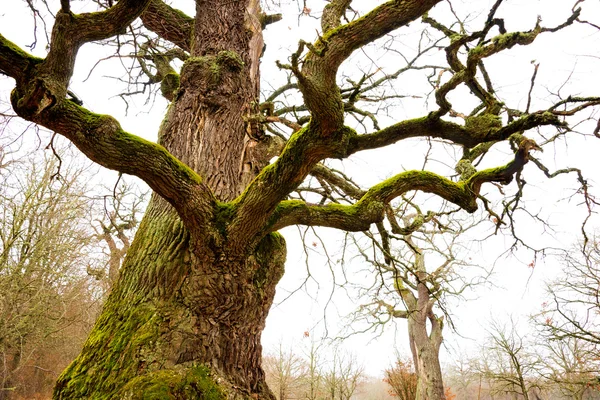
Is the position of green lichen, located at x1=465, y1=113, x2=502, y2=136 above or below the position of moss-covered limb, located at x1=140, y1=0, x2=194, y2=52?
below

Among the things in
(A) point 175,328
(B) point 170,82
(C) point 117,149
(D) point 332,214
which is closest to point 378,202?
(D) point 332,214

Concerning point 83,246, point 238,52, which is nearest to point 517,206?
point 238,52

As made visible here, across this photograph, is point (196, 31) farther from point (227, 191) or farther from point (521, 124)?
point (521, 124)

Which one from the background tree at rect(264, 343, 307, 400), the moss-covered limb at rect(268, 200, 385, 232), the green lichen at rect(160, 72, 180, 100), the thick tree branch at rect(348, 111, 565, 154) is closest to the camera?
the thick tree branch at rect(348, 111, 565, 154)

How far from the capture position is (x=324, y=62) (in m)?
1.80

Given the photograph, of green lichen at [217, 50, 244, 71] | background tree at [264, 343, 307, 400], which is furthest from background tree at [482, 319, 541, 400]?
green lichen at [217, 50, 244, 71]

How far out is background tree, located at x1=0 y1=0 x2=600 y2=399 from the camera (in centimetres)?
183

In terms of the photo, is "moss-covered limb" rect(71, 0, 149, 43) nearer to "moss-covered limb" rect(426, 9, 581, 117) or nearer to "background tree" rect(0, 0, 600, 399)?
"background tree" rect(0, 0, 600, 399)

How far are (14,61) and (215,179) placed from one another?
54.5 inches

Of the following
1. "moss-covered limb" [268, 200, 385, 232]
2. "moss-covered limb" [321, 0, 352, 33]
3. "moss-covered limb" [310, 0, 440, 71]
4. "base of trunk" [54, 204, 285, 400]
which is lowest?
"base of trunk" [54, 204, 285, 400]

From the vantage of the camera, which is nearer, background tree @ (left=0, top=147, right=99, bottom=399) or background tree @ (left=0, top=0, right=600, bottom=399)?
background tree @ (left=0, top=0, right=600, bottom=399)

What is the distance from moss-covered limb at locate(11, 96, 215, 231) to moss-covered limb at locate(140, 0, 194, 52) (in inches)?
97.5

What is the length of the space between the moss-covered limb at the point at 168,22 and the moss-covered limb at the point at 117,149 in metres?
2.48

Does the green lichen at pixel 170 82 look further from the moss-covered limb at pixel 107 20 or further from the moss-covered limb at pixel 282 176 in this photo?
the moss-covered limb at pixel 282 176
